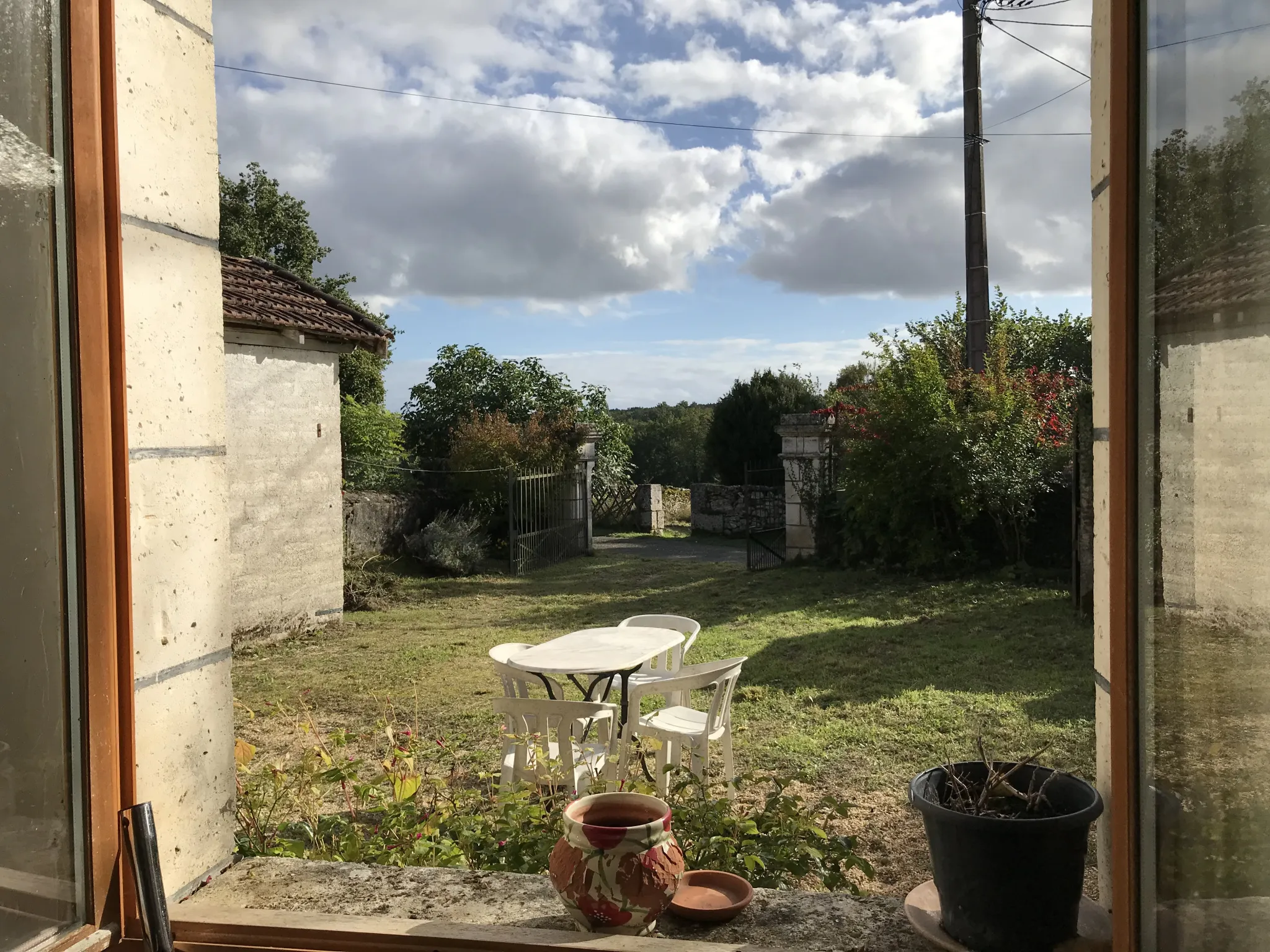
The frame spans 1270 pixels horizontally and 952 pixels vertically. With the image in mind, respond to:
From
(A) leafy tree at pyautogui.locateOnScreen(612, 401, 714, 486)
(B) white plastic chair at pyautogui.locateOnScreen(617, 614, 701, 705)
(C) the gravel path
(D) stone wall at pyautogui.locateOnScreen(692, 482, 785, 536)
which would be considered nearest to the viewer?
(B) white plastic chair at pyautogui.locateOnScreen(617, 614, 701, 705)

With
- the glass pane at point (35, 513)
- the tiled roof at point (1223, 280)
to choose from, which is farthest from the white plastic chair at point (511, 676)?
the tiled roof at point (1223, 280)

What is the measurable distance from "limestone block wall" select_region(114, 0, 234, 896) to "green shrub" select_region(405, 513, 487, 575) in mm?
9531

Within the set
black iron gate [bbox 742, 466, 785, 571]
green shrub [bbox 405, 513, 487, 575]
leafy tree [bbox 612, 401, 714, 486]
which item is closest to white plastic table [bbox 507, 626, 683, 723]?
green shrub [bbox 405, 513, 487, 575]

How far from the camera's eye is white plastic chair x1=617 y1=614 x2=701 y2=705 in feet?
15.2

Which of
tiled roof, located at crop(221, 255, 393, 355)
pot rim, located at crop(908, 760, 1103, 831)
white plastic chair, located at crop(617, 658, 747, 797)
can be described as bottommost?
white plastic chair, located at crop(617, 658, 747, 797)

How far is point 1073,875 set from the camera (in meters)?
1.60

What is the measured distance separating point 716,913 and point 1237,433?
120 cm

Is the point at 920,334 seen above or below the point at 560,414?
above

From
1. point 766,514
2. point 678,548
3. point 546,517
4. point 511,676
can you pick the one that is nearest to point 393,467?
point 546,517

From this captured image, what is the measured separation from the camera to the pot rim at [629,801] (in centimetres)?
168

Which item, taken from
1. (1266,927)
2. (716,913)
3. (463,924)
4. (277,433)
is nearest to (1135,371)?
(1266,927)

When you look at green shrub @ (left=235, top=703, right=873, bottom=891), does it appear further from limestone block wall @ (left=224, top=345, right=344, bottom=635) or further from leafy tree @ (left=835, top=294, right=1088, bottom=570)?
leafy tree @ (left=835, top=294, right=1088, bottom=570)

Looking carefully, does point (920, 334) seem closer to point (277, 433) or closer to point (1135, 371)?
point (277, 433)

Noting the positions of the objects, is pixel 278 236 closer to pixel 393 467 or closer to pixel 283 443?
pixel 393 467
